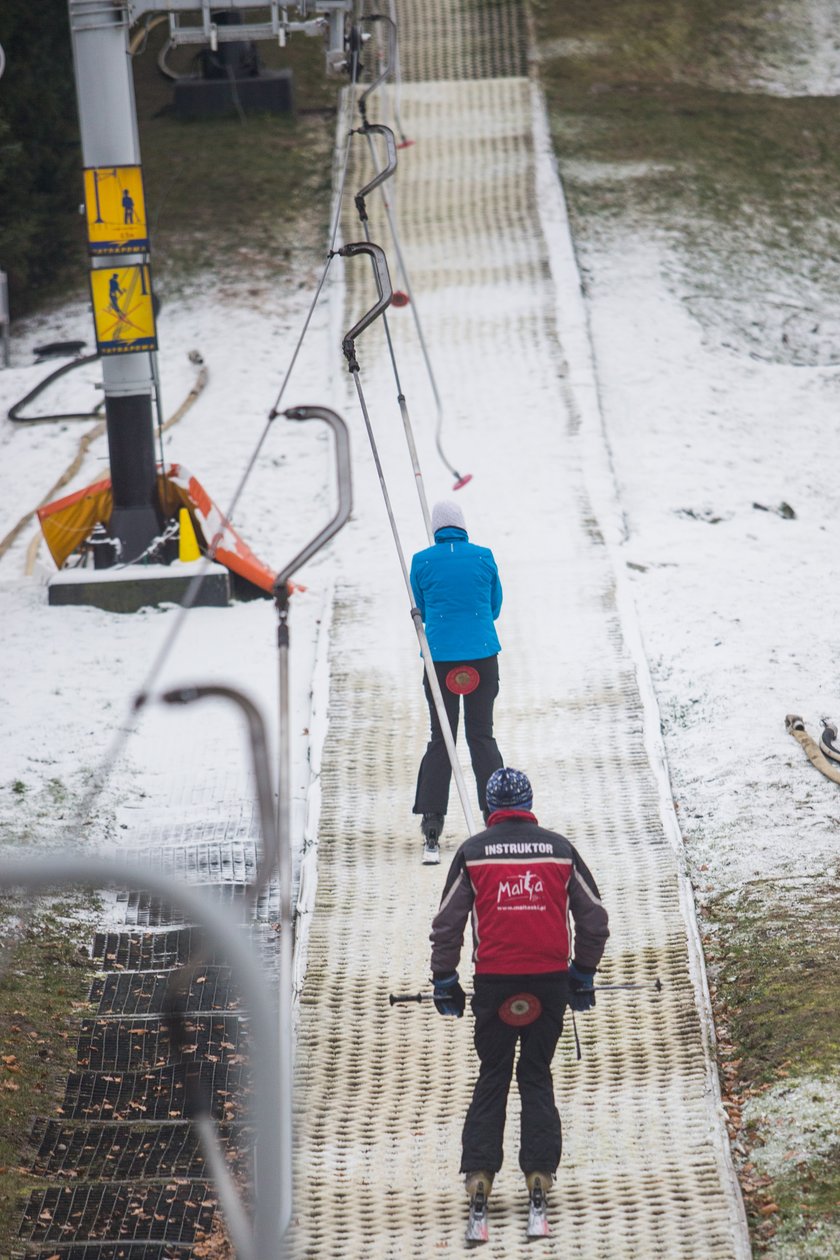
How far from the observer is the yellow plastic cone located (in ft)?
37.6

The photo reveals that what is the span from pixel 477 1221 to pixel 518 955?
87cm

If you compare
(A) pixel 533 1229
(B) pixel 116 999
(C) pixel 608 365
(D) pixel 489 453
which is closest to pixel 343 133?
(C) pixel 608 365

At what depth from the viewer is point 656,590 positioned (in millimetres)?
10969

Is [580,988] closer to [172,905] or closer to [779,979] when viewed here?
[779,979]

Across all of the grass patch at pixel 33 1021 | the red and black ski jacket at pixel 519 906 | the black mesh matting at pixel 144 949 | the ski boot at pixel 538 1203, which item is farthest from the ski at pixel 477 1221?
the black mesh matting at pixel 144 949

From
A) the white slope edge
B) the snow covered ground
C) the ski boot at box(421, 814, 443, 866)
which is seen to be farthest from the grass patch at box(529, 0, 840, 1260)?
the ski boot at box(421, 814, 443, 866)

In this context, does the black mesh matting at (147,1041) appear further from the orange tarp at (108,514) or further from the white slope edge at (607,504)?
the orange tarp at (108,514)

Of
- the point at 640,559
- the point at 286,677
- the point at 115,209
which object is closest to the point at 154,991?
the point at 286,677

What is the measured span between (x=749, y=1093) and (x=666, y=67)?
19588 millimetres

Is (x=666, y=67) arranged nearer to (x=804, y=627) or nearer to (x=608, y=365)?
(x=608, y=365)

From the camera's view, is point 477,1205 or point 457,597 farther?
point 457,597

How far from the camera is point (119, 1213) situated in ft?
17.5

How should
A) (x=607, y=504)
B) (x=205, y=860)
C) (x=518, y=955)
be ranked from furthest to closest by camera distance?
(x=607, y=504), (x=205, y=860), (x=518, y=955)

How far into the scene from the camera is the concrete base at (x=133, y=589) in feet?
36.6
